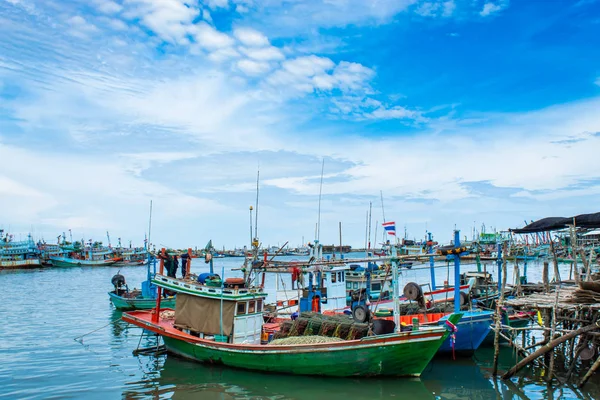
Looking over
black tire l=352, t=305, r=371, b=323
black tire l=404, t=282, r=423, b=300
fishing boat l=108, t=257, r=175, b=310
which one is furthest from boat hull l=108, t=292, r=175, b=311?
black tire l=404, t=282, r=423, b=300

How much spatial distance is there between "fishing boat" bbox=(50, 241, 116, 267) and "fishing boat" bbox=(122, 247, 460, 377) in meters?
80.6

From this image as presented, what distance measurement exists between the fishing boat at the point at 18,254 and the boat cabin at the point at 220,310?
7890 cm

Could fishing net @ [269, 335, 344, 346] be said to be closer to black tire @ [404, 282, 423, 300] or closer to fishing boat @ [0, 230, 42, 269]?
black tire @ [404, 282, 423, 300]

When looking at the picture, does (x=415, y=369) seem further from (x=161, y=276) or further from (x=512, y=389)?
(x=161, y=276)

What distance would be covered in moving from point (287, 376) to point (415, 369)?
13.2ft

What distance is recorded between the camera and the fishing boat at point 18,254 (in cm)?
8094

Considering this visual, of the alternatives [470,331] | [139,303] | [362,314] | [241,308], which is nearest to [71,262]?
[139,303]

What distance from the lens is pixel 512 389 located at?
13477 mm

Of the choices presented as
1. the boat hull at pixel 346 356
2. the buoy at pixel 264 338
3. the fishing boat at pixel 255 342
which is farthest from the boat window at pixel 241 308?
the buoy at pixel 264 338

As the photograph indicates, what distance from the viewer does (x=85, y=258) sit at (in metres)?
94.1

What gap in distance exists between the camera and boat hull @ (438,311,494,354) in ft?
54.1

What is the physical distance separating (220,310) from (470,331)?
9.06m

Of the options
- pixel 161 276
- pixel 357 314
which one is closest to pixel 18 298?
pixel 161 276

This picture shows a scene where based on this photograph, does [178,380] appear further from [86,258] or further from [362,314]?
[86,258]
